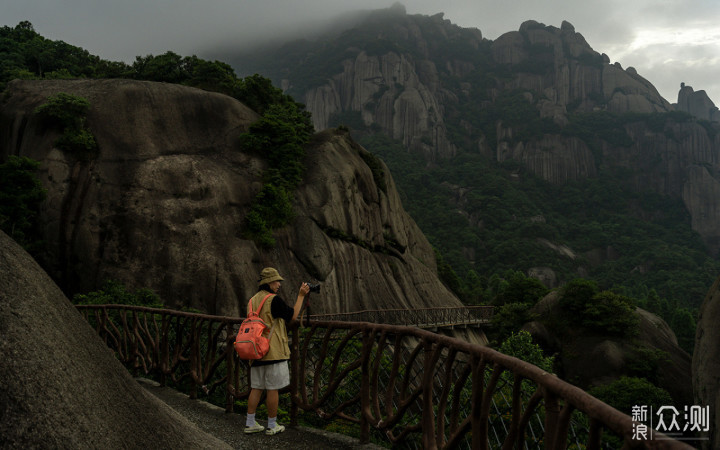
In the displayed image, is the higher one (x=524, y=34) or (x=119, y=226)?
(x=524, y=34)

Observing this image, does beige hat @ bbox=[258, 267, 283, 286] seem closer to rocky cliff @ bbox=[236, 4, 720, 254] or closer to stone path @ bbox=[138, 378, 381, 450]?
stone path @ bbox=[138, 378, 381, 450]

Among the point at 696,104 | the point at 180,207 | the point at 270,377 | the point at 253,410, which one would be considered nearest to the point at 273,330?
the point at 270,377

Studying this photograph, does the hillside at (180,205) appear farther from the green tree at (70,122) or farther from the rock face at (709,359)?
the rock face at (709,359)

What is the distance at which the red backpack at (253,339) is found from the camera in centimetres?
491

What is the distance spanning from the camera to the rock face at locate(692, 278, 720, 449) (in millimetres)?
10788

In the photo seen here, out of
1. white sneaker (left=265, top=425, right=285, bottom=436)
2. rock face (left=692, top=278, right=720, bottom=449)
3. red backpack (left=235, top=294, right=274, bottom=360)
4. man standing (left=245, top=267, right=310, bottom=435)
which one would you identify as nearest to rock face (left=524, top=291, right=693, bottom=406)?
rock face (left=692, top=278, right=720, bottom=449)

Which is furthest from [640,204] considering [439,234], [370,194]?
[370,194]

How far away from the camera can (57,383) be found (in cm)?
240

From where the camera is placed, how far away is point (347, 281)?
1004 inches

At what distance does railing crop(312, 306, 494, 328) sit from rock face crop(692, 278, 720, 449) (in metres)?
13.1

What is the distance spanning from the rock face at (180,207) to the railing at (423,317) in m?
0.98

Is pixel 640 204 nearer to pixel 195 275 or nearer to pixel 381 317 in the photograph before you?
pixel 381 317

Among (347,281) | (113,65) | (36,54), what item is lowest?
(347,281)

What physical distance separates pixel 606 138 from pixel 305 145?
131 metres
